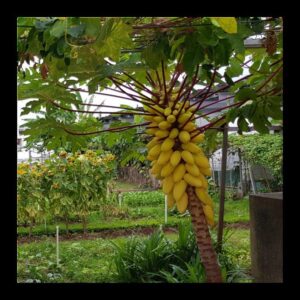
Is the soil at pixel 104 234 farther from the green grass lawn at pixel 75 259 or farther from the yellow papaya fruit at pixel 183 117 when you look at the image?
the yellow papaya fruit at pixel 183 117

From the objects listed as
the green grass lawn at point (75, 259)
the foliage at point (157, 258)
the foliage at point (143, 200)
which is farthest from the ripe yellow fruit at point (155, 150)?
the foliage at point (143, 200)

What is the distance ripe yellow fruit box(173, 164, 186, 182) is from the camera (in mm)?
1664

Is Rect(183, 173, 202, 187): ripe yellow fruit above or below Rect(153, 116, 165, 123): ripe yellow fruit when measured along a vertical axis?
below

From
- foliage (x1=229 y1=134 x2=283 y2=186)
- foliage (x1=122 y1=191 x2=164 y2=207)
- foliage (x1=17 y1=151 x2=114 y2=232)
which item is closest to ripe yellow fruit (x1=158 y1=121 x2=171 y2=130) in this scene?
foliage (x1=17 y1=151 x2=114 y2=232)

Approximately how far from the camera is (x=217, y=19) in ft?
3.17

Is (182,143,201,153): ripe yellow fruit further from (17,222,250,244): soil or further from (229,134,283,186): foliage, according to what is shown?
(229,134,283,186): foliage

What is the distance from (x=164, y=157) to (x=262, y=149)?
21.4 ft

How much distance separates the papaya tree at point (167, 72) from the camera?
1.26m

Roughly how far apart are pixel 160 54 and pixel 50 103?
0.61 m

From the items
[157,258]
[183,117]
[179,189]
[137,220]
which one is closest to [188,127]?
[183,117]

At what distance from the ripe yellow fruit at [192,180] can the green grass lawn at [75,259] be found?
168 cm

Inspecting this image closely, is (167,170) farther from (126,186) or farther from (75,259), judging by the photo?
(126,186)

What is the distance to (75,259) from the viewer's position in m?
4.33

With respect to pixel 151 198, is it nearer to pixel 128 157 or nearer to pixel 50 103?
pixel 128 157
